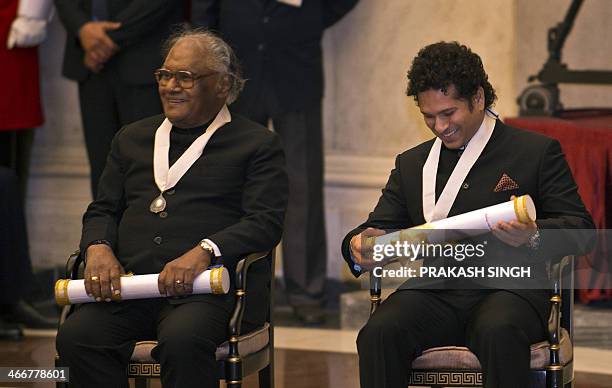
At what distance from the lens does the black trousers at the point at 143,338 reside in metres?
4.11

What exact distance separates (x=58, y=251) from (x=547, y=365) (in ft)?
15.7

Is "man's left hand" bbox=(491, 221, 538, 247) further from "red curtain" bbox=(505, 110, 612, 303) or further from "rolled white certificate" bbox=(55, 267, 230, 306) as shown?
"red curtain" bbox=(505, 110, 612, 303)

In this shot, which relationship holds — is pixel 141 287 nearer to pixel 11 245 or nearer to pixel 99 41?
pixel 11 245

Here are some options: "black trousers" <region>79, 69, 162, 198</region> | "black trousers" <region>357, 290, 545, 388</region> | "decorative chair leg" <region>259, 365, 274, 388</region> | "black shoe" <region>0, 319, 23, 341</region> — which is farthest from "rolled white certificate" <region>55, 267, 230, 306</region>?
"black trousers" <region>79, 69, 162, 198</region>

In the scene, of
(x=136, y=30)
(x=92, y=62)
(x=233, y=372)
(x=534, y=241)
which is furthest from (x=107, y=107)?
(x=534, y=241)

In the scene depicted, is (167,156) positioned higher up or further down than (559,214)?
higher up

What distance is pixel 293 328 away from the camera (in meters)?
6.53

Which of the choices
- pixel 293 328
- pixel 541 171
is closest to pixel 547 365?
pixel 541 171

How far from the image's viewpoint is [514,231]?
12.9ft

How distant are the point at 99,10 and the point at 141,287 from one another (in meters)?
2.73

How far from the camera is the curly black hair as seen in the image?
13.7 feet

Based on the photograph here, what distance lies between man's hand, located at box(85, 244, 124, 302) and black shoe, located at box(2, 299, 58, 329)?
2.19m

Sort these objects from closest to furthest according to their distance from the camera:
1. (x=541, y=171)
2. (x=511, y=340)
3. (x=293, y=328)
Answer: (x=511, y=340), (x=541, y=171), (x=293, y=328)

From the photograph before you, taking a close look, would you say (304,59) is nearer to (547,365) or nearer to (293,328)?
(293,328)
